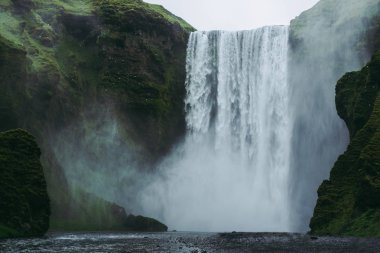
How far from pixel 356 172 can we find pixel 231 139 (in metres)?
32.8

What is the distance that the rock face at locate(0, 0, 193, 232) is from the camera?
88.8 metres

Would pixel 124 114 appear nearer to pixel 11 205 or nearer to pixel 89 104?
pixel 89 104

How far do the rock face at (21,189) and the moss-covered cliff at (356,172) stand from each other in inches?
1135

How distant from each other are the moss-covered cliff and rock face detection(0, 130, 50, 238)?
28.8 metres

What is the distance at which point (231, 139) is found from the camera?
93.6m

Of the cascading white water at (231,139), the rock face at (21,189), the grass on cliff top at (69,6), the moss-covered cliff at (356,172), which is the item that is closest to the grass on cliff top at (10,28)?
the grass on cliff top at (69,6)

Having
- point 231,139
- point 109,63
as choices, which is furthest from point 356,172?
point 109,63

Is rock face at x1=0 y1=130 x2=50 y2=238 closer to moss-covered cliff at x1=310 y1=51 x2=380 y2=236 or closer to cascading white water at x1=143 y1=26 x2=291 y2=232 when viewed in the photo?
moss-covered cliff at x1=310 y1=51 x2=380 y2=236

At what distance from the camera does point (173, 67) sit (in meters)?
98.9

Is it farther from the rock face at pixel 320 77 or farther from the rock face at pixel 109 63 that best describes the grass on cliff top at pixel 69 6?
the rock face at pixel 320 77

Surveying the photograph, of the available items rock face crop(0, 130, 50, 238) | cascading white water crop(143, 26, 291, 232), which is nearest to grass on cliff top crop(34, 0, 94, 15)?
cascading white water crop(143, 26, 291, 232)

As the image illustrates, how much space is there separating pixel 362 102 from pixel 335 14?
99.0 feet

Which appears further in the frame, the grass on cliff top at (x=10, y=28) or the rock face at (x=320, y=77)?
the grass on cliff top at (x=10, y=28)

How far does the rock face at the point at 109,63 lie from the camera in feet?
291
